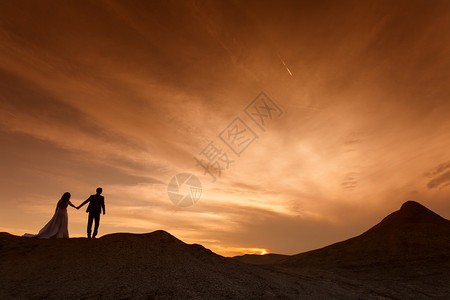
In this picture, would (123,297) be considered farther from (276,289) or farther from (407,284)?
(407,284)

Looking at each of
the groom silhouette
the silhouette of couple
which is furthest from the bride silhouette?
the groom silhouette

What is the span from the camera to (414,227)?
28.7 meters

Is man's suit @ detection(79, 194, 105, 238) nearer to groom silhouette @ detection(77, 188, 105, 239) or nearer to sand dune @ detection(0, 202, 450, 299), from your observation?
groom silhouette @ detection(77, 188, 105, 239)

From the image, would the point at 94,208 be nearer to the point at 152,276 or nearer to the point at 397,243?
the point at 152,276

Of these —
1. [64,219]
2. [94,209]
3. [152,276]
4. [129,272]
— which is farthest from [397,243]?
[64,219]

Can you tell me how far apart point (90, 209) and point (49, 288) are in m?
6.10

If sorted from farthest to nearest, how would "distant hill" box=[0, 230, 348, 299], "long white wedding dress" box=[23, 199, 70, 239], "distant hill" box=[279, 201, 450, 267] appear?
"distant hill" box=[279, 201, 450, 267], "long white wedding dress" box=[23, 199, 70, 239], "distant hill" box=[0, 230, 348, 299]

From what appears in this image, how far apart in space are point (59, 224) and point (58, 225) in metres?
0.07

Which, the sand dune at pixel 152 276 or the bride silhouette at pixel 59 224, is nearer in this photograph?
the sand dune at pixel 152 276

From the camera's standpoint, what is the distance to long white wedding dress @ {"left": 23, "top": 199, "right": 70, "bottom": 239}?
14258 mm

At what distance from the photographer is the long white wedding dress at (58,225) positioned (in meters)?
14.3

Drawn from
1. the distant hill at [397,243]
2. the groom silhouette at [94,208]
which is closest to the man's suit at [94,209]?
the groom silhouette at [94,208]

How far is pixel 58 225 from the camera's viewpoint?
576 inches

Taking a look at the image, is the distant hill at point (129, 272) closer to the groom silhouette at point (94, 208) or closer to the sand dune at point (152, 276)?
the sand dune at point (152, 276)
